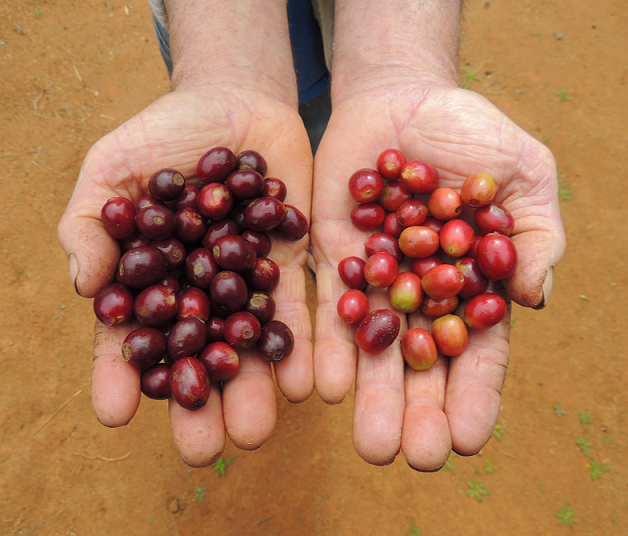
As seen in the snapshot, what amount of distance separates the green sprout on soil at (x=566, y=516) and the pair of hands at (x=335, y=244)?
92.5 inches

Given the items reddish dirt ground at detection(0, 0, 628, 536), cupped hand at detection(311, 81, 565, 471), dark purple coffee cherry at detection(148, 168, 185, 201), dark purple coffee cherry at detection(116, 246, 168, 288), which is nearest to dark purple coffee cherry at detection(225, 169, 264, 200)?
dark purple coffee cherry at detection(148, 168, 185, 201)

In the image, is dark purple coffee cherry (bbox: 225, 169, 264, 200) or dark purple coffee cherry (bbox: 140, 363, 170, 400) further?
dark purple coffee cherry (bbox: 225, 169, 264, 200)

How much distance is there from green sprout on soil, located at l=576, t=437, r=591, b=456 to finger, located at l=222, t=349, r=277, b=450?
351 centimetres

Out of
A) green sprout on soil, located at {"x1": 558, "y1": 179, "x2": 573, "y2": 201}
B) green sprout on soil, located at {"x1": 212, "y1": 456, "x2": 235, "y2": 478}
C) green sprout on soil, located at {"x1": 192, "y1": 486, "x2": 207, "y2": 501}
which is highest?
green sprout on soil, located at {"x1": 558, "y1": 179, "x2": 573, "y2": 201}

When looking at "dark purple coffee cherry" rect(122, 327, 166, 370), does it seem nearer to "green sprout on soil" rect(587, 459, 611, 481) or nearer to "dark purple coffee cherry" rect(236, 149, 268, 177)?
"dark purple coffee cherry" rect(236, 149, 268, 177)

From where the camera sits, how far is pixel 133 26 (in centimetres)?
749

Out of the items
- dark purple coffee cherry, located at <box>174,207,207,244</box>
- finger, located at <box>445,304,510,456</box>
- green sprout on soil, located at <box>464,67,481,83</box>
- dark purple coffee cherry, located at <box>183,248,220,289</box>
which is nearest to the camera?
finger, located at <box>445,304,510,456</box>

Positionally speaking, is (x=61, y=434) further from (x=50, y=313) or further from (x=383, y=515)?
(x=383, y=515)

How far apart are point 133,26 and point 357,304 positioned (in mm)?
6876

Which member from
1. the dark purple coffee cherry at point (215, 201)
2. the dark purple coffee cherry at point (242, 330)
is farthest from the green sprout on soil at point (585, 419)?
the dark purple coffee cherry at point (215, 201)

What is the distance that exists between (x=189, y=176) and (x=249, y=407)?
179cm

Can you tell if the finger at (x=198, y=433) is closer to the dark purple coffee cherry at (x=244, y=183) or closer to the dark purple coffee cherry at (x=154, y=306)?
the dark purple coffee cherry at (x=154, y=306)

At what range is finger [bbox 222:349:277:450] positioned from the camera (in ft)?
9.25

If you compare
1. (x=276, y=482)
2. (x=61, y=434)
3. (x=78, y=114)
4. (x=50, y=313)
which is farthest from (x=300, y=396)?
(x=78, y=114)
